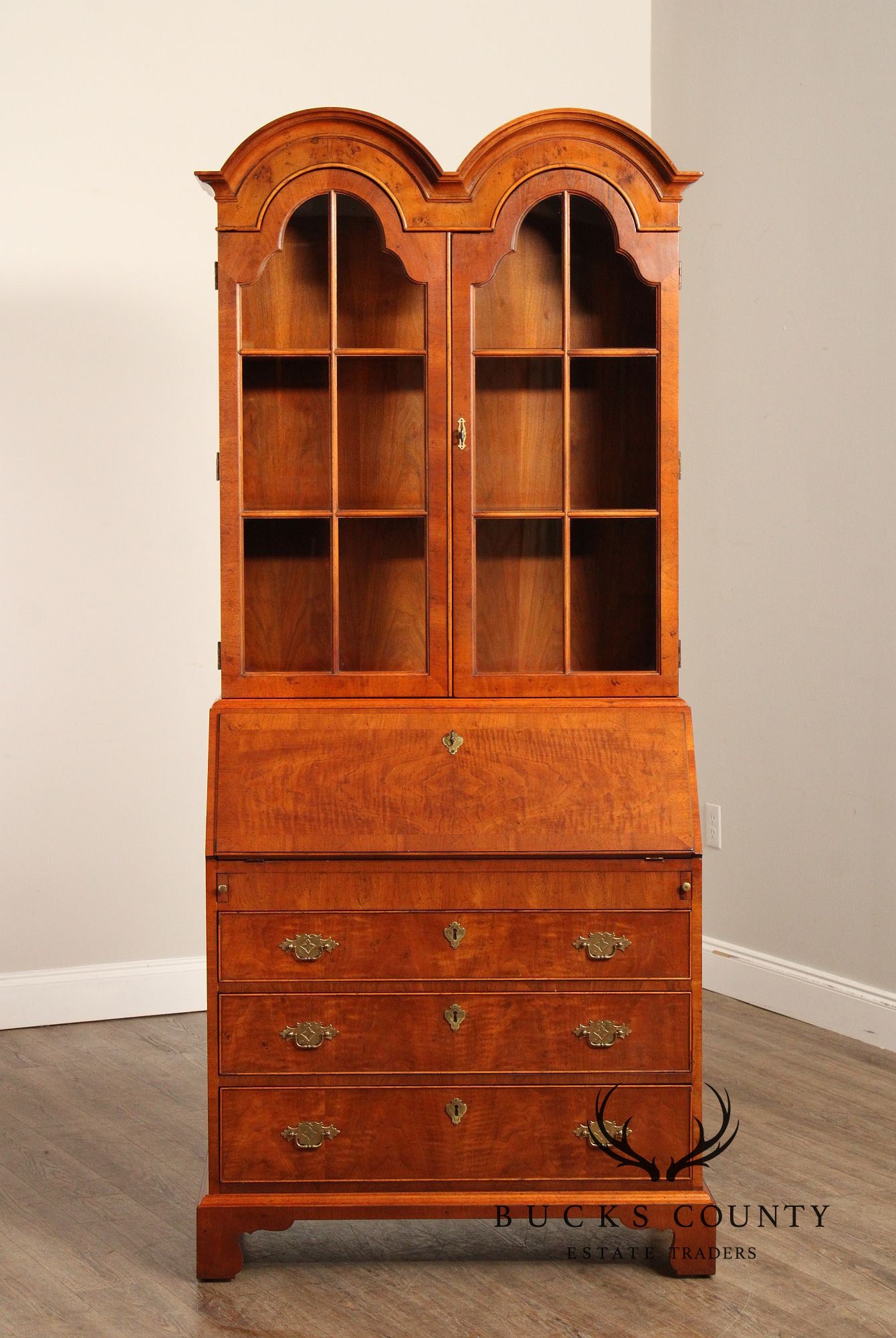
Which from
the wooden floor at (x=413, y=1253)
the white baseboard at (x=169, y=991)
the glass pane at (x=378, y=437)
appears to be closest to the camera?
the wooden floor at (x=413, y=1253)

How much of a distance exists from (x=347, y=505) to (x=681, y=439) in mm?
1752

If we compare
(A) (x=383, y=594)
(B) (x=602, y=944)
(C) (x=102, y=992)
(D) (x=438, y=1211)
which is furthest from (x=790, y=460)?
(C) (x=102, y=992)

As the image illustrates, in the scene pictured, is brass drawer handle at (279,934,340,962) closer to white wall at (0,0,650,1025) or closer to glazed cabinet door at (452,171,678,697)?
glazed cabinet door at (452,171,678,697)

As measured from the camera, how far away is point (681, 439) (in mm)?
3947

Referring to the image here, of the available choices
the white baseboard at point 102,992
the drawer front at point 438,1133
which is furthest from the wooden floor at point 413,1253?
the white baseboard at point 102,992

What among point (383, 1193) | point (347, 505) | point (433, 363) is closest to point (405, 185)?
point (433, 363)

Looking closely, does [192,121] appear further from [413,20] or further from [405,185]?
[405,185]

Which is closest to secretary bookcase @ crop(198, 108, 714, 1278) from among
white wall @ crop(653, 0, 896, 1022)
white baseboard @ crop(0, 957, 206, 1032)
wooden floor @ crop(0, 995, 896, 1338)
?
wooden floor @ crop(0, 995, 896, 1338)

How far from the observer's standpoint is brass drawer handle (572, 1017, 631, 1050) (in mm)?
2279

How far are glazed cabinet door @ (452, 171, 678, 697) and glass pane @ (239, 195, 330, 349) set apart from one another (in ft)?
0.78

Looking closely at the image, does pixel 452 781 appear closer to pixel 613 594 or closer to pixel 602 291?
pixel 613 594

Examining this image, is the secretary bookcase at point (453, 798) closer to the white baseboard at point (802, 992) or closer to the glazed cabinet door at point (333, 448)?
the glazed cabinet door at point (333, 448)

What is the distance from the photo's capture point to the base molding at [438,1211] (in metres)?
2.26

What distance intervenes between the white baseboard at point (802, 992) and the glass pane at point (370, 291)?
202cm
